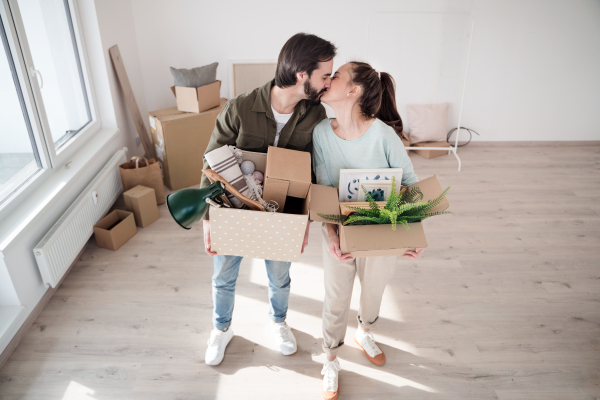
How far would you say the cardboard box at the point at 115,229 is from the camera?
2.60 m

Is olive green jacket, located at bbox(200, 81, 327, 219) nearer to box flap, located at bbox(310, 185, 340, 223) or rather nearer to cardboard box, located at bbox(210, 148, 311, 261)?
cardboard box, located at bbox(210, 148, 311, 261)

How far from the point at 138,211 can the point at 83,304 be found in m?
→ 0.81

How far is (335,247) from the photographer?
1.47 meters

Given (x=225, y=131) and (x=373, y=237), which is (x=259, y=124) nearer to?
(x=225, y=131)

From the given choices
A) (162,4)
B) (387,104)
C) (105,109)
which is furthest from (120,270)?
(162,4)

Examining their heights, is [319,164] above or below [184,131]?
above

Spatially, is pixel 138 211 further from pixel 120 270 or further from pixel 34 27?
pixel 34 27

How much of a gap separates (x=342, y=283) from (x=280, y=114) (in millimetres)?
728

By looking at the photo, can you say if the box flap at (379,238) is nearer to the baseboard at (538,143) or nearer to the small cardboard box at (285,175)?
the small cardboard box at (285,175)

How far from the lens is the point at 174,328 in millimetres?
2064

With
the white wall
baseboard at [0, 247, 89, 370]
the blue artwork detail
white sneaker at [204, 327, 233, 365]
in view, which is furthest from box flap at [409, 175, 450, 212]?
the white wall

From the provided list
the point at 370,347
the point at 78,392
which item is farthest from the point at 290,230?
the point at 78,392

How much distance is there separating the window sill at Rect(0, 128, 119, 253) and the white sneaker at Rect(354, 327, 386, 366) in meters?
1.73

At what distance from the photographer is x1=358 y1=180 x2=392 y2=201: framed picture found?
4.74 feet
